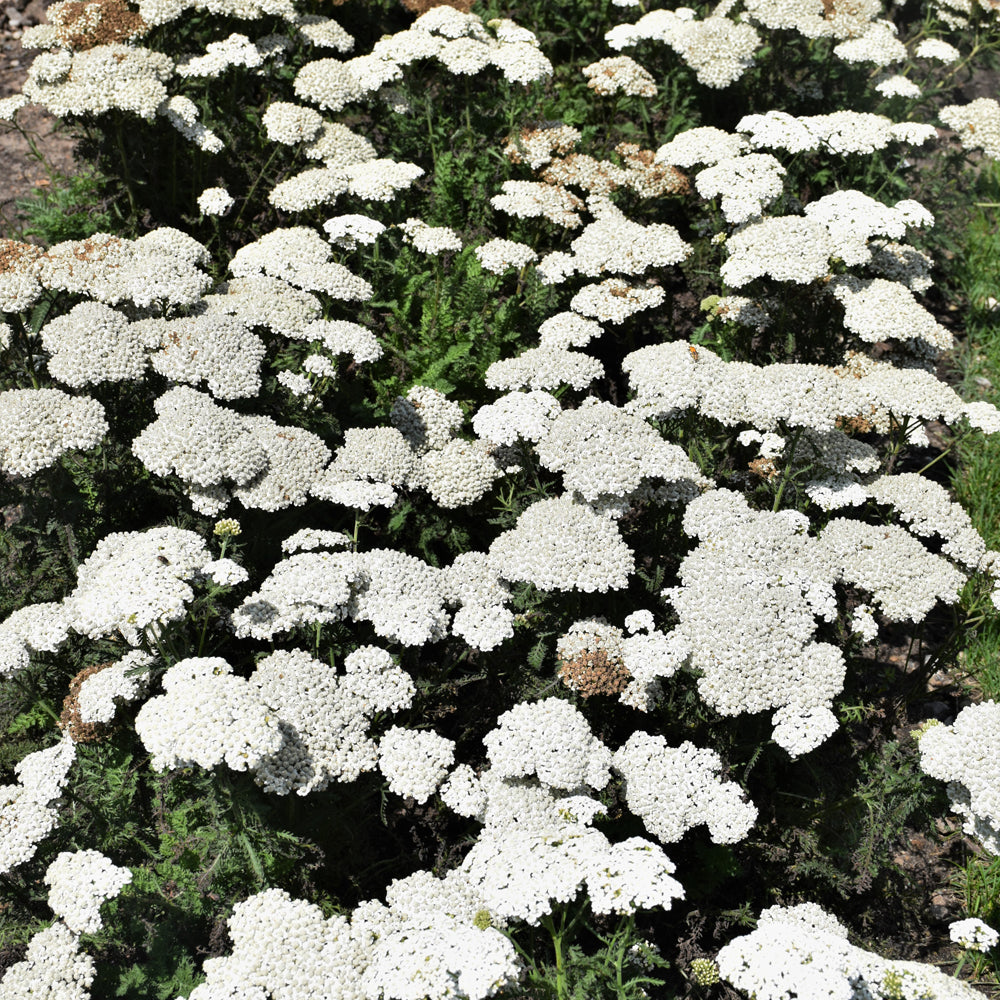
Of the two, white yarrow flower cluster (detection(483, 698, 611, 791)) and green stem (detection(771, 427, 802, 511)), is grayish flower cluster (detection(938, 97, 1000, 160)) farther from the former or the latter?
white yarrow flower cluster (detection(483, 698, 611, 791))

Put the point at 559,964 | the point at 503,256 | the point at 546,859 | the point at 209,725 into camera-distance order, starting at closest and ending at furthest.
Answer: the point at 559,964 < the point at 546,859 < the point at 209,725 < the point at 503,256

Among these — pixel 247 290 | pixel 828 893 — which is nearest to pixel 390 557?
pixel 247 290

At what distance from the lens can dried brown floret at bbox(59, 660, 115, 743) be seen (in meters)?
4.64

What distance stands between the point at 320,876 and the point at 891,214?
6334mm

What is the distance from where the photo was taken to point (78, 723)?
4656mm

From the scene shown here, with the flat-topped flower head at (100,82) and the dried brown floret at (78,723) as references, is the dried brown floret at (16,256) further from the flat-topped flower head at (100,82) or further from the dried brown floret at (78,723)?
the dried brown floret at (78,723)

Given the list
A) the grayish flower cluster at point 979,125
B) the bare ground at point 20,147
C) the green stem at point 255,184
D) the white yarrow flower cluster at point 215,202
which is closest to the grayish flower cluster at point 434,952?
the white yarrow flower cluster at point 215,202

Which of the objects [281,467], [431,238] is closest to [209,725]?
[281,467]

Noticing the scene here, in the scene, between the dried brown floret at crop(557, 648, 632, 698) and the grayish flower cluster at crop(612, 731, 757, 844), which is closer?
the grayish flower cluster at crop(612, 731, 757, 844)

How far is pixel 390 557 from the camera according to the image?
5.27 m

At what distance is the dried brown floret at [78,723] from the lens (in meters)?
4.64

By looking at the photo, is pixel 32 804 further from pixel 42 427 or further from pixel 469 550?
pixel 469 550

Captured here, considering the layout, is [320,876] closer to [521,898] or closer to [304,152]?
[521,898]

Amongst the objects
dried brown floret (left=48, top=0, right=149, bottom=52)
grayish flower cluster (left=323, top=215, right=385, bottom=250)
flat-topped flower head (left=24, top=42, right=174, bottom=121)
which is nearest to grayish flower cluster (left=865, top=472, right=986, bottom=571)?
grayish flower cluster (left=323, top=215, right=385, bottom=250)
